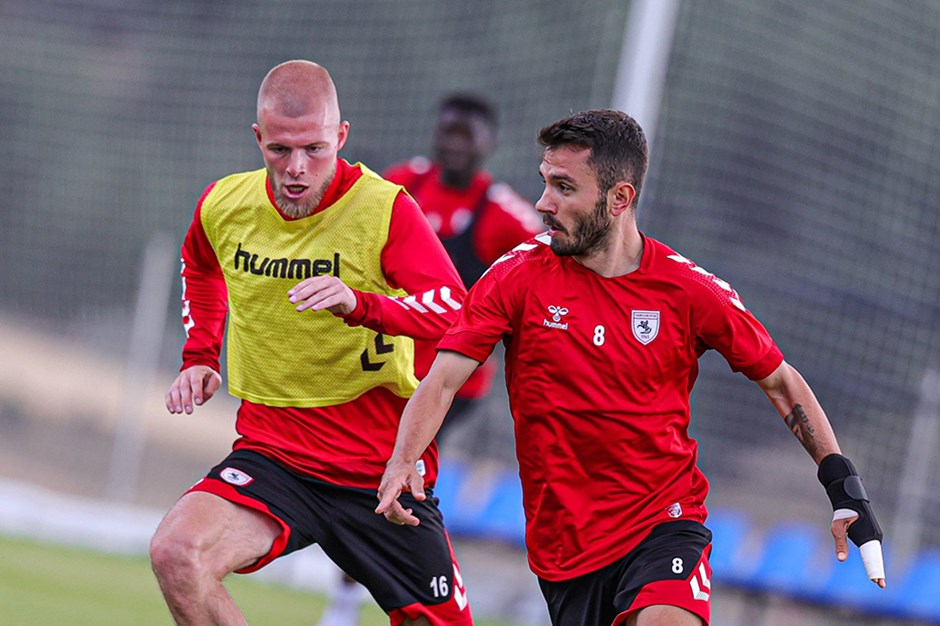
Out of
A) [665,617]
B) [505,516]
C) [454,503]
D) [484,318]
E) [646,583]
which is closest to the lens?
[665,617]

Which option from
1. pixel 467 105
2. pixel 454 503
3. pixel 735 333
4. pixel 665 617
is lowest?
pixel 454 503

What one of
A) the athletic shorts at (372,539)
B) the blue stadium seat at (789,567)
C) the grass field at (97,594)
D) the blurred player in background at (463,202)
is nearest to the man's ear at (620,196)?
the athletic shorts at (372,539)

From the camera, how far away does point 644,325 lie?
466 cm

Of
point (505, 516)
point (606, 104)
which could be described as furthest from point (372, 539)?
point (606, 104)

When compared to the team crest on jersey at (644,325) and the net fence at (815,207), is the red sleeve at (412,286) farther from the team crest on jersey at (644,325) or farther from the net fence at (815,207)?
the net fence at (815,207)

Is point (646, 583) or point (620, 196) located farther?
point (620, 196)

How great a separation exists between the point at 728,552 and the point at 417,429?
23.2 ft

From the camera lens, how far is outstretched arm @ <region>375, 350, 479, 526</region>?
4216mm

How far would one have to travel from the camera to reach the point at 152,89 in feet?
68.3

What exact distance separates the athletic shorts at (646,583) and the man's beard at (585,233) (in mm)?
875

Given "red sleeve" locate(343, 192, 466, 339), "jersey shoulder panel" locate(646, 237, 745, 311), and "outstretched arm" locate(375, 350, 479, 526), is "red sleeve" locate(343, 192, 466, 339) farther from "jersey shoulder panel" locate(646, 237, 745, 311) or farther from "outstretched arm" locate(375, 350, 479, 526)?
"jersey shoulder panel" locate(646, 237, 745, 311)

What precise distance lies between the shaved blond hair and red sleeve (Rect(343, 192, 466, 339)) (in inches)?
15.5

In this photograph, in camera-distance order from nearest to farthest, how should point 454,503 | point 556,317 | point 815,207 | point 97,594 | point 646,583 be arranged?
1. point 646,583
2. point 556,317
3. point 97,594
4. point 454,503
5. point 815,207

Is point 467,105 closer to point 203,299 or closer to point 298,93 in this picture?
point 203,299
